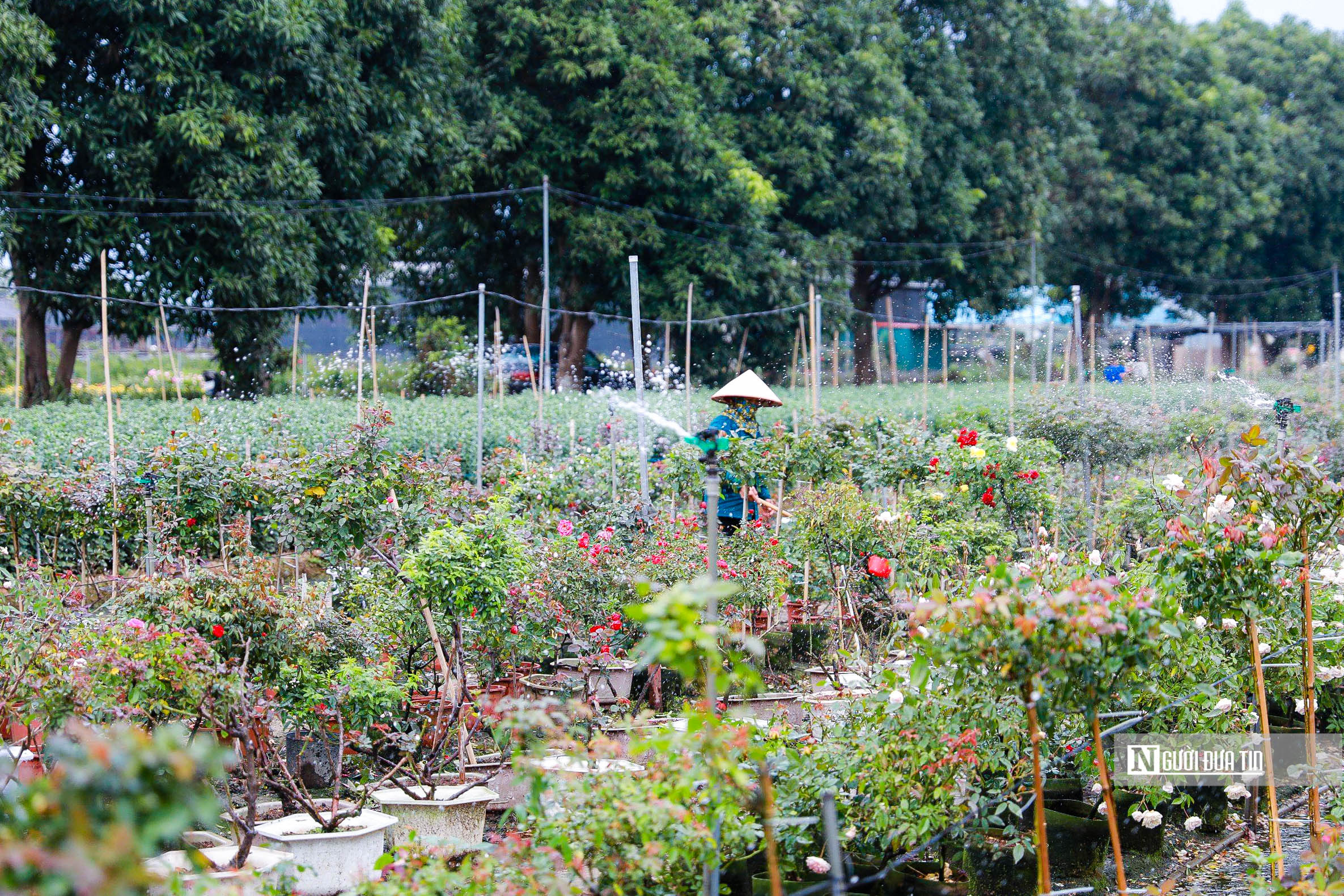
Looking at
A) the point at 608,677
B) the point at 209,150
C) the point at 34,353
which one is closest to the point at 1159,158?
the point at 209,150

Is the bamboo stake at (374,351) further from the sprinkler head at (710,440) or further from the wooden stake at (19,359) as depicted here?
the sprinkler head at (710,440)

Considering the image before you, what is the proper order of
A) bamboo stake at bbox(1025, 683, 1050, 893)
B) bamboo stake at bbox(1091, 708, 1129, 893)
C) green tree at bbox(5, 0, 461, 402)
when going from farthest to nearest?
green tree at bbox(5, 0, 461, 402) < bamboo stake at bbox(1091, 708, 1129, 893) < bamboo stake at bbox(1025, 683, 1050, 893)

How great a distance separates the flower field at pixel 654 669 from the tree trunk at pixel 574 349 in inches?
434

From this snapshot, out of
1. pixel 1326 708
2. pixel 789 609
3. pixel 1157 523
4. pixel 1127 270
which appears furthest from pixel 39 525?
pixel 1127 270

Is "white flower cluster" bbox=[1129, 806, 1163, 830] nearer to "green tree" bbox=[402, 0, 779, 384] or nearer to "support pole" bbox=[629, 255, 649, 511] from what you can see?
"support pole" bbox=[629, 255, 649, 511]

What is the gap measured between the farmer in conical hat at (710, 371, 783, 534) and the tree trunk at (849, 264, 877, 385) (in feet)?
50.2

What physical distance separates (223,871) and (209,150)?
36.4 ft

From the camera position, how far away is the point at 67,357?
14.4 m

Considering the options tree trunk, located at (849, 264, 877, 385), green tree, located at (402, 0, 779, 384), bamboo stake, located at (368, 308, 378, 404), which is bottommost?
bamboo stake, located at (368, 308, 378, 404)

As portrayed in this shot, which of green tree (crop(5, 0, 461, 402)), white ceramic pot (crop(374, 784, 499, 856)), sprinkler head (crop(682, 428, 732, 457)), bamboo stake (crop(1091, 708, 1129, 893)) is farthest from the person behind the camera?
green tree (crop(5, 0, 461, 402))

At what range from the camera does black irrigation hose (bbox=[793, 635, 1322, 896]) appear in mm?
2734

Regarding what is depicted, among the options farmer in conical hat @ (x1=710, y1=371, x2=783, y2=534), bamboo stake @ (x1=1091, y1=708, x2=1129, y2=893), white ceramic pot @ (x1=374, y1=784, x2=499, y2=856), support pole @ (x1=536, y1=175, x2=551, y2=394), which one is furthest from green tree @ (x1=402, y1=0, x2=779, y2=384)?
bamboo stake @ (x1=1091, y1=708, x2=1129, y2=893)

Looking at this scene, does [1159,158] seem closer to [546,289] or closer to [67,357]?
[546,289]

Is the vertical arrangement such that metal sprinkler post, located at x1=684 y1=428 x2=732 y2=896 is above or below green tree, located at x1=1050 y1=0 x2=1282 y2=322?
below
